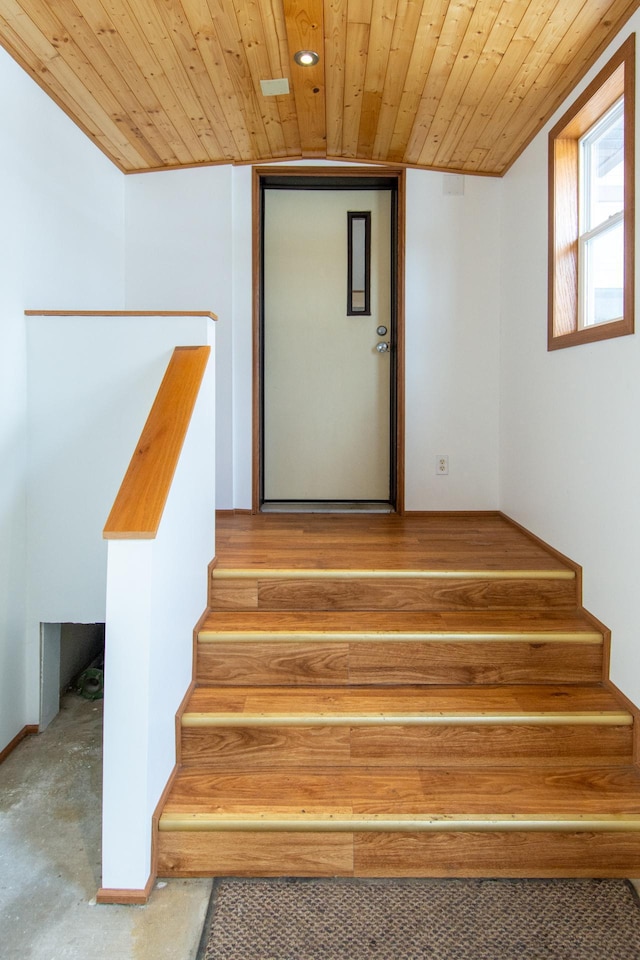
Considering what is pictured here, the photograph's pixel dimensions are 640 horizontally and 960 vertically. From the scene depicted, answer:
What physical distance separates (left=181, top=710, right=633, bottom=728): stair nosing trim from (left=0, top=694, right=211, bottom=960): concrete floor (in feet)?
1.40

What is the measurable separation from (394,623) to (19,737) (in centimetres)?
152

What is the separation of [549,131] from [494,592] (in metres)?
1.99

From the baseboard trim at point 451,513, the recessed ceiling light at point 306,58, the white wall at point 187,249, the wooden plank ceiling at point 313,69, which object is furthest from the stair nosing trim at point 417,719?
the recessed ceiling light at point 306,58

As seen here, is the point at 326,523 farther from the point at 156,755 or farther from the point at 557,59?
the point at 557,59

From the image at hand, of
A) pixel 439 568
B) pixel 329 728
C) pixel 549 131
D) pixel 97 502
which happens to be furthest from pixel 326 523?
pixel 549 131

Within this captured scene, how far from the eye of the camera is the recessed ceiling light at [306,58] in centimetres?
257

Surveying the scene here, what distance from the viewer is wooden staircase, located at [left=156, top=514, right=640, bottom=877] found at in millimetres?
1725

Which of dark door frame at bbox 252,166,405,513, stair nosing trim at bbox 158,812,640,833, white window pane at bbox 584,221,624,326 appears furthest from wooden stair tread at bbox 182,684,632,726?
dark door frame at bbox 252,166,405,513

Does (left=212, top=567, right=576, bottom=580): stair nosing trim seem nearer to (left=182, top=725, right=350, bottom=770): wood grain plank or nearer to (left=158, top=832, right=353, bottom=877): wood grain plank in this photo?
(left=182, top=725, right=350, bottom=770): wood grain plank

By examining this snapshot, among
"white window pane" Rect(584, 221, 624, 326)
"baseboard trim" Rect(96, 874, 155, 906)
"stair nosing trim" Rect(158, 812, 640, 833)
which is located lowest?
"baseboard trim" Rect(96, 874, 155, 906)

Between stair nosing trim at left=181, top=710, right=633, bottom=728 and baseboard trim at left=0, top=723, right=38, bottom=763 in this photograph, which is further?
baseboard trim at left=0, top=723, right=38, bottom=763

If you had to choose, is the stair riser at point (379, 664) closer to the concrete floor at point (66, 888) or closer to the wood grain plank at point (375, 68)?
the concrete floor at point (66, 888)

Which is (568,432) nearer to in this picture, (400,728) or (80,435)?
(400,728)

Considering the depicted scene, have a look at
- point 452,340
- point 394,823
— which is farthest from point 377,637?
point 452,340
